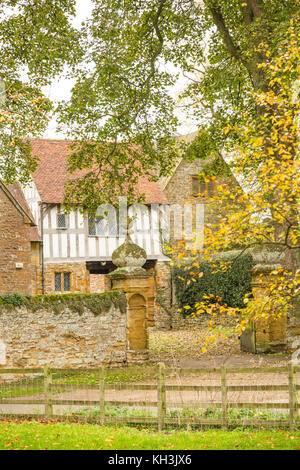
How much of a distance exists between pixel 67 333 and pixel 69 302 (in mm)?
723

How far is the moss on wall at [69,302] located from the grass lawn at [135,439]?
503 cm

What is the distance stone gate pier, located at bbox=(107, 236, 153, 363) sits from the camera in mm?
14523

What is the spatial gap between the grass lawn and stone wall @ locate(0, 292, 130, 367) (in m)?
4.77

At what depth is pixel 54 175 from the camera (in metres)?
27.0

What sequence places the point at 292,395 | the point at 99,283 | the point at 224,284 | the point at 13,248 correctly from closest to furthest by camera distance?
the point at 292,395 < the point at 13,248 < the point at 224,284 < the point at 99,283

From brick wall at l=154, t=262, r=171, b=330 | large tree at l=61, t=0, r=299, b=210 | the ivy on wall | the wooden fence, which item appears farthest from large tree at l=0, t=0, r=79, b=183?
brick wall at l=154, t=262, r=171, b=330

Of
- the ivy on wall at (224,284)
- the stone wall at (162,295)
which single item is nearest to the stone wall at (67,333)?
the ivy on wall at (224,284)

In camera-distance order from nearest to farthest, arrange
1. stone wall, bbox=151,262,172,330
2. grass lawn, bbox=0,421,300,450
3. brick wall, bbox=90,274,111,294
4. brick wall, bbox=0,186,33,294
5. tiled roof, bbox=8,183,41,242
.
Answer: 1. grass lawn, bbox=0,421,300,450
2. brick wall, bbox=0,186,33,294
3. tiled roof, bbox=8,183,41,242
4. stone wall, bbox=151,262,172,330
5. brick wall, bbox=90,274,111,294

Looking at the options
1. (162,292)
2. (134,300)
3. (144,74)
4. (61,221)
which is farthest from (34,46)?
(162,292)

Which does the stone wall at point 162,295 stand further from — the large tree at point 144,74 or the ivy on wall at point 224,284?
the large tree at point 144,74

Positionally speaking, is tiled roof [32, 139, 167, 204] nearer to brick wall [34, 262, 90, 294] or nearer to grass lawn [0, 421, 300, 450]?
brick wall [34, 262, 90, 294]

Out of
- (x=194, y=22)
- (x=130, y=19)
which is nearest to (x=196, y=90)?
(x=194, y=22)

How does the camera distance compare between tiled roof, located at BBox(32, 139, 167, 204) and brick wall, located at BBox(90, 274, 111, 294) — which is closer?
tiled roof, located at BBox(32, 139, 167, 204)

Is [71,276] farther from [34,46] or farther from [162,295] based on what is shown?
[34,46]
